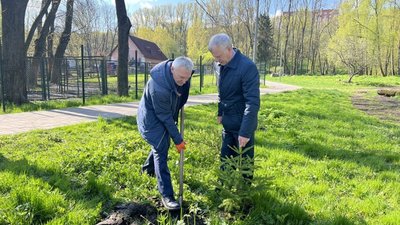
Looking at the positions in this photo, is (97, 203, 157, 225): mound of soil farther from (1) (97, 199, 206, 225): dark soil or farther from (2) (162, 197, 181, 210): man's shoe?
(2) (162, 197, 181, 210): man's shoe

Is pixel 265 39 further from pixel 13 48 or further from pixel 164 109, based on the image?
pixel 164 109

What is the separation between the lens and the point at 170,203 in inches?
135

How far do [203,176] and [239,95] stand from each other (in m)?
1.37

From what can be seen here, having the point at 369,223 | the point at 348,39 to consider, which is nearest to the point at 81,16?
the point at 369,223

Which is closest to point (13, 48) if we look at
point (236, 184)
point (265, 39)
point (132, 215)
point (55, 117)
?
point (55, 117)

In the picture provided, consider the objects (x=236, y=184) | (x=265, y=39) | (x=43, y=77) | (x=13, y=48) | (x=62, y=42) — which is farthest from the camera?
(x=265, y=39)

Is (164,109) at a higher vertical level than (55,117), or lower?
higher

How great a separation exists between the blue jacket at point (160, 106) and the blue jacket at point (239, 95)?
49cm

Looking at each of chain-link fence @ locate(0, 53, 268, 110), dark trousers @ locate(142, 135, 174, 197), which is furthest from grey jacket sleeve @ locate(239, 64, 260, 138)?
chain-link fence @ locate(0, 53, 268, 110)

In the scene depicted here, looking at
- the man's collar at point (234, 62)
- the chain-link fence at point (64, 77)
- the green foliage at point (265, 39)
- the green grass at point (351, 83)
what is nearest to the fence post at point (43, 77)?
the chain-link fence at point (64, 77)

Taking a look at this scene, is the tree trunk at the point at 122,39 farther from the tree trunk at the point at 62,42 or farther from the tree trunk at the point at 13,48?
the tree trunk at the point at 13,48

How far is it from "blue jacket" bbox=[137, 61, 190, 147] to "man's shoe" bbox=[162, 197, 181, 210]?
1.90 feet

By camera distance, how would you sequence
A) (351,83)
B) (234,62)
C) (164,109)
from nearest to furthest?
1. (164,109)
2. (234,62)
3. (351,83)

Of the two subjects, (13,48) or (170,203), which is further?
A: (13,48)
